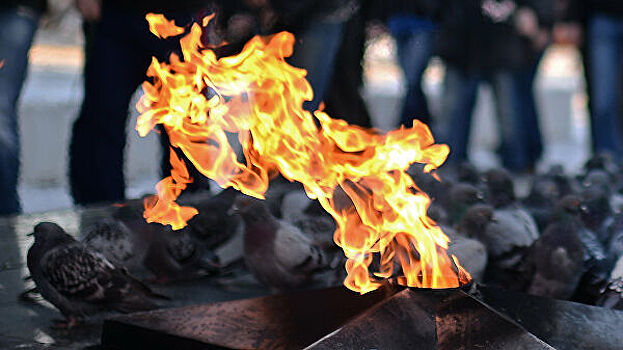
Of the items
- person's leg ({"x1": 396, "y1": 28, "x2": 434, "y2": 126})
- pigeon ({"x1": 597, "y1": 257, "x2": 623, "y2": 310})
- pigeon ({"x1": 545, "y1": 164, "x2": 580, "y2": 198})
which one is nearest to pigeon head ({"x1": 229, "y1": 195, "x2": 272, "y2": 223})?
pigeon ({"x1": 597, "y1": 257, "x2": 623, "y2": 310})

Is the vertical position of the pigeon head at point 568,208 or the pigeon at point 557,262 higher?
the pigeon head at point 568,208

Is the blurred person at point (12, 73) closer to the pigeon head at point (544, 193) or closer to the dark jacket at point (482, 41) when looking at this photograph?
the pigeon head at point (544, 193)

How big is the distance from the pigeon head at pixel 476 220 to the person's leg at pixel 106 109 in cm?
256

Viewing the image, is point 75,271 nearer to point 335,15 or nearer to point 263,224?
point 263,224

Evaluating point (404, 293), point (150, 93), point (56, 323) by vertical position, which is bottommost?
point (56, 323)

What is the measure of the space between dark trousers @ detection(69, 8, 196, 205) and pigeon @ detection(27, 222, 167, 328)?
91.7 inches

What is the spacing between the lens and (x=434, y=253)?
126 inches

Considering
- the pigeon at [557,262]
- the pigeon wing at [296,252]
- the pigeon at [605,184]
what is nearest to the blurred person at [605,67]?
the pigeon at [605,184]

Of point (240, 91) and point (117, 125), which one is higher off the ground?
point (240, 91)

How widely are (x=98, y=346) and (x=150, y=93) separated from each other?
143 centimetres

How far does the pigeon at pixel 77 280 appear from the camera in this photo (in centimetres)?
354

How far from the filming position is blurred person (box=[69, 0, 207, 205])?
5711 millimetres

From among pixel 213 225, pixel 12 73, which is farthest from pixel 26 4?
pixel 213 225

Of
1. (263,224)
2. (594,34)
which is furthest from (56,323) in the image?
(594,34)
